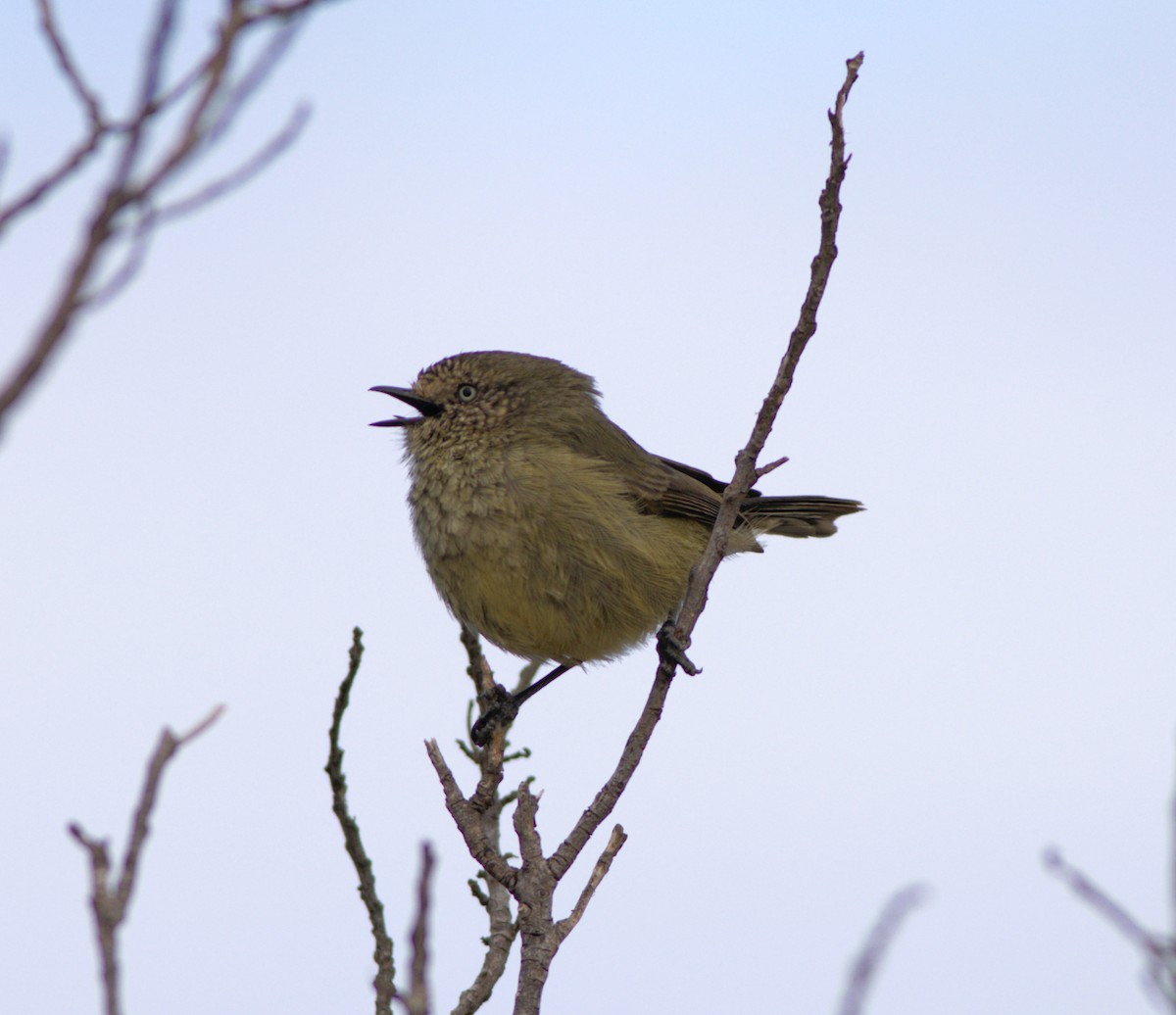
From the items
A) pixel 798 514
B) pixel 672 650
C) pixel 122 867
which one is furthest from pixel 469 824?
pixel 798 514

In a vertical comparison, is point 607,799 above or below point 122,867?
above

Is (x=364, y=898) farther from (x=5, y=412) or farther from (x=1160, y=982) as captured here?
(x=5, y=412)

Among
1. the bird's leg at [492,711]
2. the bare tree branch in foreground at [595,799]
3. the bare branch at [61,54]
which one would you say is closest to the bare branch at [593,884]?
the bare tree branch in foreground at [595,799]

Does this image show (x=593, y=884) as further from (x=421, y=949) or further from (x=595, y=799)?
(x=421, y=949)

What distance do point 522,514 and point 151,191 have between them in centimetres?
412


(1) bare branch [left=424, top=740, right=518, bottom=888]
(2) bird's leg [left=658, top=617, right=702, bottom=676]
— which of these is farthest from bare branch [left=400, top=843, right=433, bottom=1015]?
(2) bird's leg [left=658, top=617, right=702, bottom=676]

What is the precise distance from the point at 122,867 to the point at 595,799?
7.67 ft

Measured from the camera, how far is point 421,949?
5.56 ft

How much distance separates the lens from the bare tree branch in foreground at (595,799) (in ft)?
11.9

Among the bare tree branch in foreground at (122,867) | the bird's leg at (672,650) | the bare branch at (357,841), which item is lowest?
the bare tree branch in foreground at (122,867)

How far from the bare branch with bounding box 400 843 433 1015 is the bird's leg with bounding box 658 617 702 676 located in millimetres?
3215

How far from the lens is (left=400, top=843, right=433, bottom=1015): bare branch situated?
1661 mm

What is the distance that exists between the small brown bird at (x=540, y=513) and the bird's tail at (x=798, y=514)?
0.24 meters

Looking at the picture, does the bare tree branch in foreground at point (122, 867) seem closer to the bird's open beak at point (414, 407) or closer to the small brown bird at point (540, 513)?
the small brown bird at point (540, 513)
